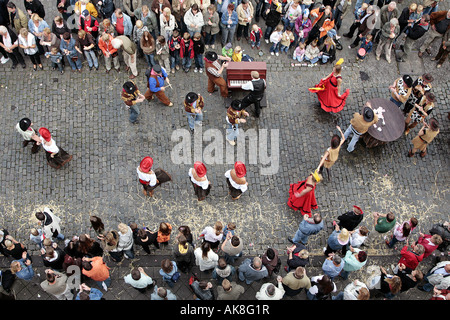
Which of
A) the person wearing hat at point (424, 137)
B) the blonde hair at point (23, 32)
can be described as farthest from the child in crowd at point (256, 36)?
the blonde hair at point (23, 32)

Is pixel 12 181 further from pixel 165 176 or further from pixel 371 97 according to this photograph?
pixel 371 97

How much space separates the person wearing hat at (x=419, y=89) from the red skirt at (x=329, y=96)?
6.20 ft

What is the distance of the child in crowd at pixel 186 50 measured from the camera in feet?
42.4

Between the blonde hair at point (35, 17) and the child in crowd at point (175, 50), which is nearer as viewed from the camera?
the blonde hair at point (35, 17)

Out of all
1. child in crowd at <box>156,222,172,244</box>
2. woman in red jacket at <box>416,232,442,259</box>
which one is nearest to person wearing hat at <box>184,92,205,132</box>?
child in crowd at <box>156,222,172,244</box>

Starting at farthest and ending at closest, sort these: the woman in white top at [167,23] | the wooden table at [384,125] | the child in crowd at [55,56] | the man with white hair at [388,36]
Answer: the man with white hair at [388,36] → the woman in white top at [167,23] → the child in crowd at [55,56] → the wooden table at [384,125]

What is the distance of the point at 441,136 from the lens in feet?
42.7

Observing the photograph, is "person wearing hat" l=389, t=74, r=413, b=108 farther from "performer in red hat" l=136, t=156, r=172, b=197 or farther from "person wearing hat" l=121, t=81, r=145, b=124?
"person wearing hat" l=121, t=81, r=145, b=124

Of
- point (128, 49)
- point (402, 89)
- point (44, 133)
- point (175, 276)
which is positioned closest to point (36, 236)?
point (44, 133)

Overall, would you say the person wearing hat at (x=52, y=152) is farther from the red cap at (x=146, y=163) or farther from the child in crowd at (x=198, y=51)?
the child in crowd at (x=198, y=51)

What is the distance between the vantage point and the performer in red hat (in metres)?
10.3

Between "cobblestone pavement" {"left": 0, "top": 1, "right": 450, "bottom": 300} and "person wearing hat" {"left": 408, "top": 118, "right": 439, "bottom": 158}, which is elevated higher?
"person wearing hat" {"left": 408, "top": 118, "right": 439, "bottom": 158}

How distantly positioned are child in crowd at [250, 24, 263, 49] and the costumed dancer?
2792 mm

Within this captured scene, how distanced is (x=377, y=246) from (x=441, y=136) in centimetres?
426
